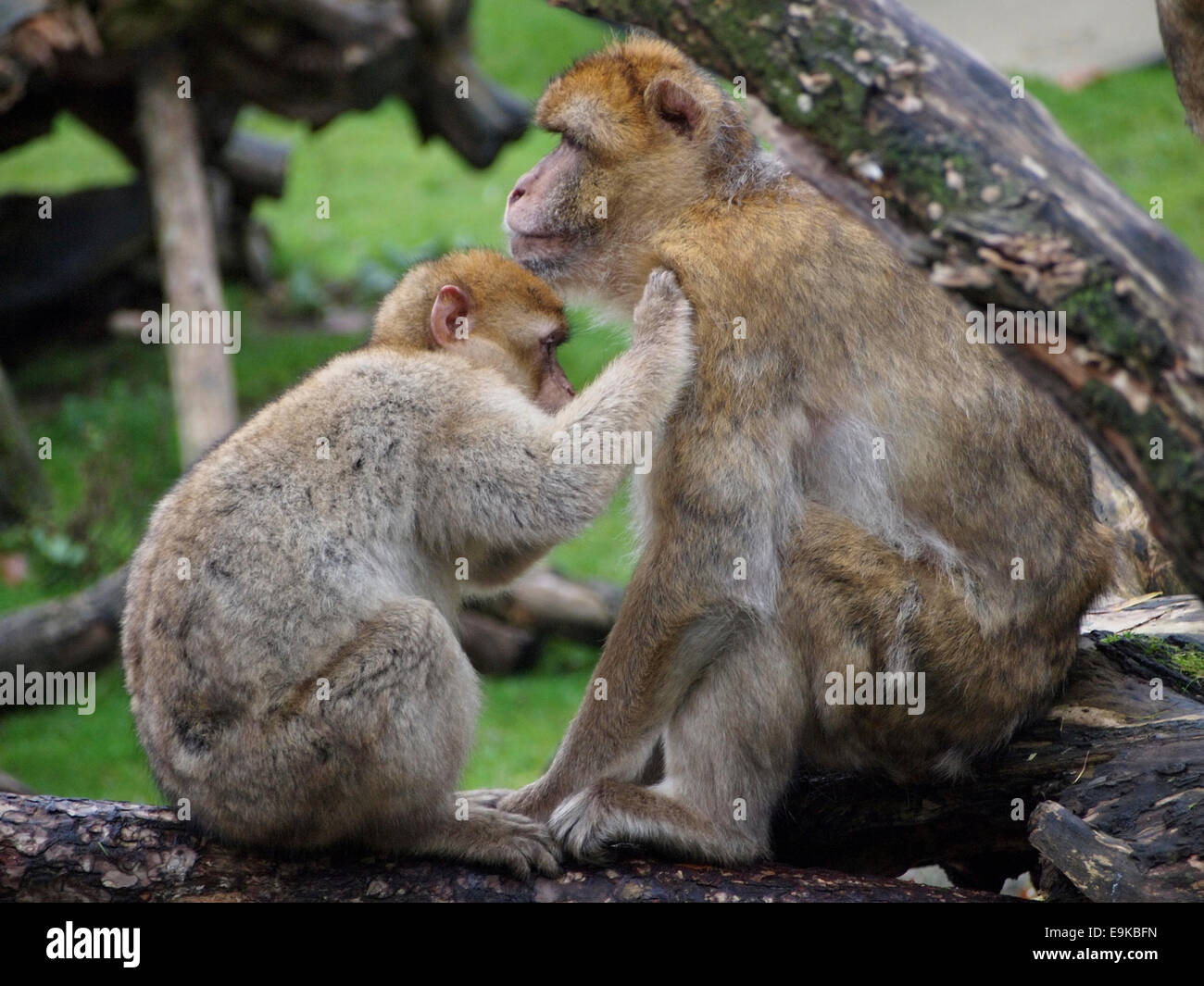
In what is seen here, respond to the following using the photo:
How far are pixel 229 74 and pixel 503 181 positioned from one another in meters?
6.89

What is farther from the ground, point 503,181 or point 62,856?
point 503,181

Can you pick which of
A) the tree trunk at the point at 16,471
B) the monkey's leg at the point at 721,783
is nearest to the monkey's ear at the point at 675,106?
the monkey's leg at the point at 721,783

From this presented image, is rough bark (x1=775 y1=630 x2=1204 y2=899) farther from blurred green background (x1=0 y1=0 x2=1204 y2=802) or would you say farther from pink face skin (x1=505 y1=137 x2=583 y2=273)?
pink face skin (x1=505 y1=137 x2=583 y2=273)

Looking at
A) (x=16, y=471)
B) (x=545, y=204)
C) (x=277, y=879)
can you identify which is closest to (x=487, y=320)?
(x=545, y=204)

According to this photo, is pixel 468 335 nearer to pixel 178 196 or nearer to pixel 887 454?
pixel 887 454

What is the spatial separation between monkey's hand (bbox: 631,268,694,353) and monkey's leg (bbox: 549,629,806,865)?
971 millimetres

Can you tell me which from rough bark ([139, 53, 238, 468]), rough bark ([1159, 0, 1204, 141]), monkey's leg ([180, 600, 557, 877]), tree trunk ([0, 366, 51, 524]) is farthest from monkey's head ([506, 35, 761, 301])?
tree trunk ([0, 366, 51, 524])

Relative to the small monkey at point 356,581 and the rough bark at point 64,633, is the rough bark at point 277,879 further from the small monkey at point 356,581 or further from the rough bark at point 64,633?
the rough bark at point 64,633

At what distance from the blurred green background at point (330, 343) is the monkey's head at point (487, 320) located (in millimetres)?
368

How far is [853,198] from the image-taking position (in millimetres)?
3223

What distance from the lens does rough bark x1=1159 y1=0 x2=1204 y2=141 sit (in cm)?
369

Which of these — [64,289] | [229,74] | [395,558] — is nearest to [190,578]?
[395,558]

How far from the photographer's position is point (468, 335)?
457cm

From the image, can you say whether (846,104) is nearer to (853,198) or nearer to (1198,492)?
(853,198)
